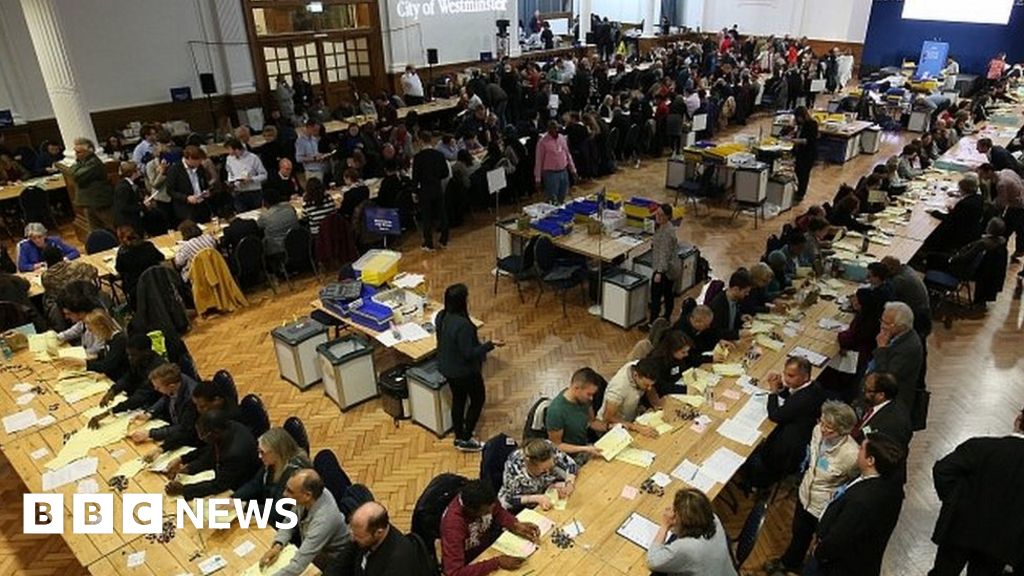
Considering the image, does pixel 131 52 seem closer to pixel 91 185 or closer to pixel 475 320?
pixel 91 185

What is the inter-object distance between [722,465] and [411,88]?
1275 cm

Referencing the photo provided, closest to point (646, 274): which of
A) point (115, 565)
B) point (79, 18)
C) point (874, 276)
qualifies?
point (874, 276)

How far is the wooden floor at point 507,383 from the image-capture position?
498 centimetres

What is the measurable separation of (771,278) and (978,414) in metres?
2.23

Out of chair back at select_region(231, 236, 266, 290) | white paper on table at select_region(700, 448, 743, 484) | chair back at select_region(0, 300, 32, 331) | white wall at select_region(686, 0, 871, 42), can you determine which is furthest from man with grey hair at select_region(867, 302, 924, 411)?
white wall at select_region(686, 0, 871, 42)

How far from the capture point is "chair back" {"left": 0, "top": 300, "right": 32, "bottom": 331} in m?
6.41

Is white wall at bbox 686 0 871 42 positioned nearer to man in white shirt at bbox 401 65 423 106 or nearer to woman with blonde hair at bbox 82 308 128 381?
man in white shirt at bbox 401 65 423 106

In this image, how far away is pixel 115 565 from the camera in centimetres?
360

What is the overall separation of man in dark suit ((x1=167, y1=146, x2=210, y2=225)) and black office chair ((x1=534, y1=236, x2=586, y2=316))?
4527mm

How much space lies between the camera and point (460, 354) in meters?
5.26

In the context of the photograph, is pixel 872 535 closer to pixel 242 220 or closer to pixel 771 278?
pixel 771 278

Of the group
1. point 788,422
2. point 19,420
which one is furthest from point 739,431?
point 19,420

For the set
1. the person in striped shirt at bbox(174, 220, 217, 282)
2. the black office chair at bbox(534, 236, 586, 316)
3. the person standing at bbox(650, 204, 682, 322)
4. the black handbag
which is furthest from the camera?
the black office chair at bbox(534, 236, 586, 316)

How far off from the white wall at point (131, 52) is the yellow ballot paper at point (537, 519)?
11.2 metres
